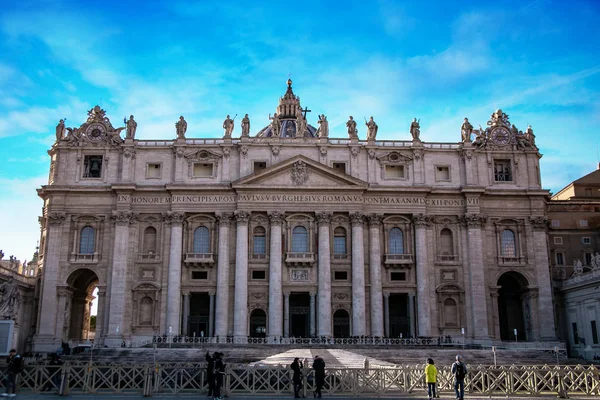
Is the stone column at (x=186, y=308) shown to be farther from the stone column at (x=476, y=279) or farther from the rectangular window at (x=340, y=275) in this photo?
the stone column at (x=476, y=279)

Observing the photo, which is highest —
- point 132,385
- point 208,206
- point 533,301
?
point 208,206

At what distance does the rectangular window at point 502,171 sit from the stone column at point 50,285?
136 ft

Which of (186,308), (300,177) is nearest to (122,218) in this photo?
(186,308)

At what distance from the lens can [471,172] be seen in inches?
2438

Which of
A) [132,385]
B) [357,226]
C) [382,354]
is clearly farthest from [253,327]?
[132,385]

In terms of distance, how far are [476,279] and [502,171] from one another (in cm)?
1168

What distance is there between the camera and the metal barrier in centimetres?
2750

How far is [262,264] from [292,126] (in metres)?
31.9

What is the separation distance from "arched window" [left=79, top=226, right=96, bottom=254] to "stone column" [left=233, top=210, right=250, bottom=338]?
13612 mm

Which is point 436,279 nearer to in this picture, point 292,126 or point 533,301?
point 533,301

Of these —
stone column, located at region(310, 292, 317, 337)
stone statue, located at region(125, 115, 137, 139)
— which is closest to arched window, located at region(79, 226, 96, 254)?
stone statue, located at region(125, 115, 137, 139)

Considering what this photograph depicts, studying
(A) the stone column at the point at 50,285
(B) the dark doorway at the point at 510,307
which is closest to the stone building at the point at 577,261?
(B) the dark doorway at the point at 510,307

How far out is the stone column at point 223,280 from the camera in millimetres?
56688

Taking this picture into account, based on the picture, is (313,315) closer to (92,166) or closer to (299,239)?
(299,239)
